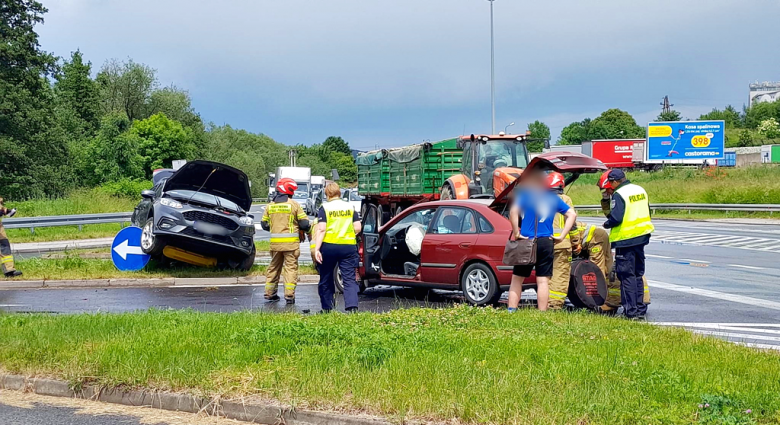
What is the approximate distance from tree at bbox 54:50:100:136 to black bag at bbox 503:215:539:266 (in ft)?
211

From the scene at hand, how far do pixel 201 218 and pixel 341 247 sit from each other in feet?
15.4

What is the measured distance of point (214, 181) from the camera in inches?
570

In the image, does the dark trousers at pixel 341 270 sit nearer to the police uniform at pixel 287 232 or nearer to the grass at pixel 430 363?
the grass at pixel 430 363

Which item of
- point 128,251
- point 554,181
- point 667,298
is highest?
point 554,181

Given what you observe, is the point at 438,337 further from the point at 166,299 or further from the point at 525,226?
the point at 166,299

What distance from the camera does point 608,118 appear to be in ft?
395

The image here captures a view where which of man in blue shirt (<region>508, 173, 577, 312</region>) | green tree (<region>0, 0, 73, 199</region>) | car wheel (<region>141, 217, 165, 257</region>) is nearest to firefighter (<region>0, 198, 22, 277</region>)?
car wheel (<region>141, 217, 165, 257</region>)

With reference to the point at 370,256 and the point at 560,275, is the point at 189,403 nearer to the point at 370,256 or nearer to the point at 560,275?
the point at 560,275

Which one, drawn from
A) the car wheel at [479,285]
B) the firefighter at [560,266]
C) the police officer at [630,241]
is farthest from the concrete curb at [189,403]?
the police officer at [630,241]

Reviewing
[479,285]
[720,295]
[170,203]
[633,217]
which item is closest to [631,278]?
[633,217]

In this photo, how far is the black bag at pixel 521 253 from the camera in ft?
28.8

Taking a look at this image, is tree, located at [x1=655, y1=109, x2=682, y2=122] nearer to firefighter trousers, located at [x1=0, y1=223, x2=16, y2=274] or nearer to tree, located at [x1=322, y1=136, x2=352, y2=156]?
tree, located at [x1=322, y1=136, x2=352, y2=156]

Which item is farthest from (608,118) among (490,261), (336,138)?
(490,261)

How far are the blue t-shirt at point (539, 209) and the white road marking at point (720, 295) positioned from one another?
3675 mm
